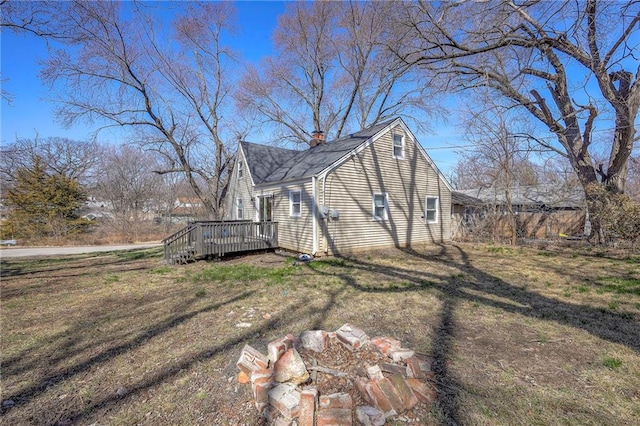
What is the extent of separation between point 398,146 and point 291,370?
11.1 meters

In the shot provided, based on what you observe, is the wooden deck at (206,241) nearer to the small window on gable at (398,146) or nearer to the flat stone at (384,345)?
the small window on gable at (398,146)

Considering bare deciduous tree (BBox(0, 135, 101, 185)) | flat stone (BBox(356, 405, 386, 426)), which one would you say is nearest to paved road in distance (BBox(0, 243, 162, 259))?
bare deciduous tree (BBox(0, 135, 101, 185))

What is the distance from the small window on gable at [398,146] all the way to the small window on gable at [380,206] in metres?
1.85

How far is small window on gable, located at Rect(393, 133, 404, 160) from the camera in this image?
12.0 m

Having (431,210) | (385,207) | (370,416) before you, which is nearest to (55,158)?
(385,207)

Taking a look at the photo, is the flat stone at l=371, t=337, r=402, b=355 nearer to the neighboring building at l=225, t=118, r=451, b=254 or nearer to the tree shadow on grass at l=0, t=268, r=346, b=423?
the tree shadow on grass at l=0, t=268, r=346, b=423

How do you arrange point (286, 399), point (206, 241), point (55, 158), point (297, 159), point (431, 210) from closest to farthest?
point (286, 399), point (206, 241), point (431, 210), point (297, 159), point (55, 158)

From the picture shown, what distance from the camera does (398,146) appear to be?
475 inches

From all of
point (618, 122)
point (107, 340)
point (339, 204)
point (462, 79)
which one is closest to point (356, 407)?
point (107, 340)

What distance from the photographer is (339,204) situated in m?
10.4

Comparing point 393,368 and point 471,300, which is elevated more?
Answer: point 393,368

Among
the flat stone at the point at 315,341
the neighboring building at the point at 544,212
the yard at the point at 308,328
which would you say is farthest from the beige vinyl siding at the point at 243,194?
the flat stone at the point at 315,341

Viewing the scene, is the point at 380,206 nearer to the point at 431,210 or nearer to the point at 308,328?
the point at 431,210

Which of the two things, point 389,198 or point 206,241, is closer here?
point 206,241
